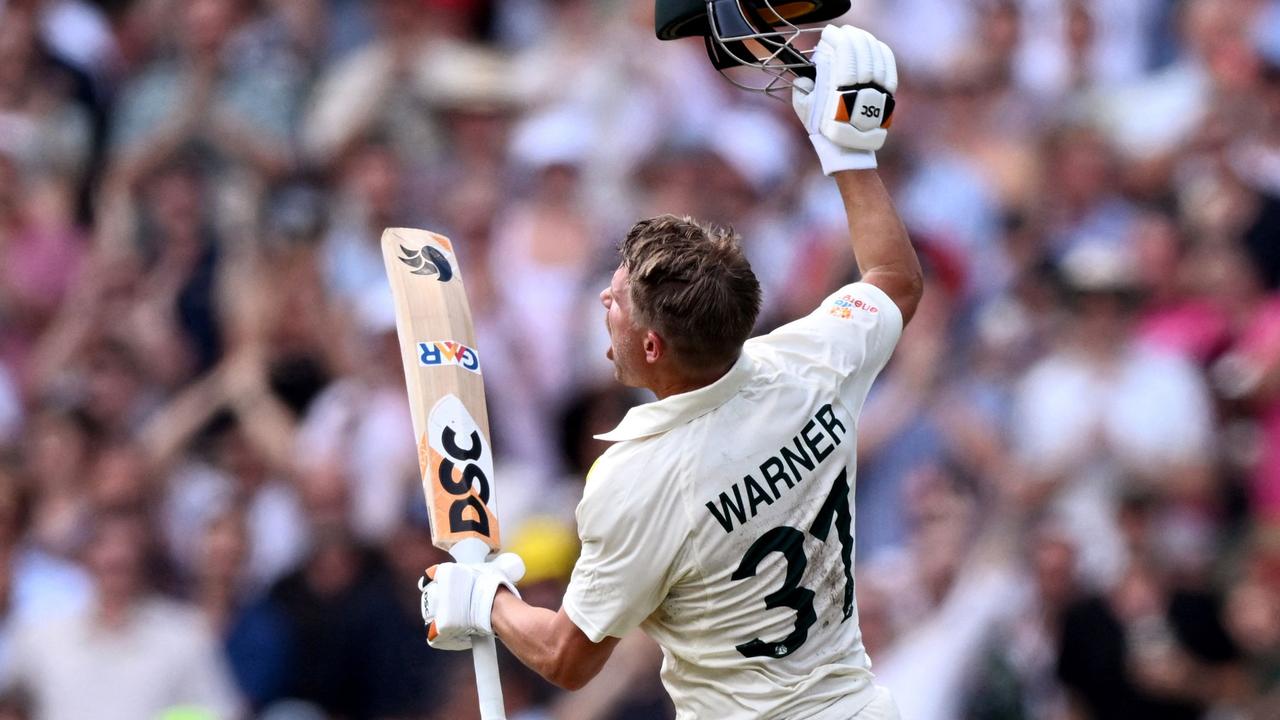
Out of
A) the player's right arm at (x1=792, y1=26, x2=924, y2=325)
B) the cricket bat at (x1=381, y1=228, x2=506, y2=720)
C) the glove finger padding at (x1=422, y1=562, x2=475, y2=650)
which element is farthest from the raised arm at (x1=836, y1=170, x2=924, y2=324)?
the glove finger padding at (x1=422, y1=562, x2=475, y2=650)

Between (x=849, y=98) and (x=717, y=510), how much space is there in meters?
0.99

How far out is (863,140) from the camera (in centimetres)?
388

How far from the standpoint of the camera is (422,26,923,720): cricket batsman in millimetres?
3453

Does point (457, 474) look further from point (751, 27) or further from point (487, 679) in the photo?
point (751, 27)

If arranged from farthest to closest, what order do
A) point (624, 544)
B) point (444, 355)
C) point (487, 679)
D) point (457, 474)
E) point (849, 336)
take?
point (444, 355), point (457, 474), point (487, 679), point (849, 336), point (624, 544)

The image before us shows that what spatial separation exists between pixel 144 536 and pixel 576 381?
1.86m

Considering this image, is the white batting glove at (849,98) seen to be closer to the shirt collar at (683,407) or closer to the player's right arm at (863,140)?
the player's right arm at (863,140)

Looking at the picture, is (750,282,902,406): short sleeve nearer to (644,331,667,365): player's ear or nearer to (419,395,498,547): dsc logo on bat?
(644,331,667,365): player's ear

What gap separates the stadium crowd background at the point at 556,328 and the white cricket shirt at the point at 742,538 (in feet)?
10.1

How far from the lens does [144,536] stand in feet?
24.0

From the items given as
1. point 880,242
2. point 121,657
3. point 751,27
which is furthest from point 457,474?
point 121,657

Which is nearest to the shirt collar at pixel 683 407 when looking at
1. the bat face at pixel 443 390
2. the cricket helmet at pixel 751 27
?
the bat face at pixel 443 390

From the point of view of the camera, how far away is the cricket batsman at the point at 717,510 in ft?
11.3

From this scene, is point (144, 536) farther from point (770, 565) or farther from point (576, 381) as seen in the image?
point (770, 565)
